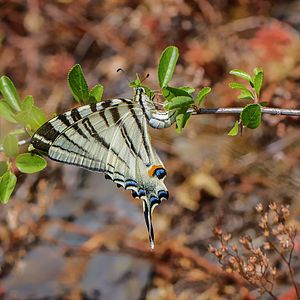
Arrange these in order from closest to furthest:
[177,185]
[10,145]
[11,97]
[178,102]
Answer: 1. [178,102]
2. [10,145]
3. [11,97]
4. [177,185]

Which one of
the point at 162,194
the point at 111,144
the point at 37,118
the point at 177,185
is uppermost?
the point at 37,118

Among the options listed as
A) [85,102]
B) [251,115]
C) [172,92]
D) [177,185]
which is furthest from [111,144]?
[177,185]

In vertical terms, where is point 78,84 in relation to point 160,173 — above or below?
above

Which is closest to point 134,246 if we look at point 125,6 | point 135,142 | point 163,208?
point 163,208

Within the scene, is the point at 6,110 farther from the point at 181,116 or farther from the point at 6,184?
the point at 181,116

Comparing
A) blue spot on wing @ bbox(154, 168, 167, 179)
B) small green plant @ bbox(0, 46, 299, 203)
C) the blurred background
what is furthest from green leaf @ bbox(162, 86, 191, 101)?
the blurred background

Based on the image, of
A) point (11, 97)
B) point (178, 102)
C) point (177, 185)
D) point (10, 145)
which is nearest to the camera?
point (178, 102)
